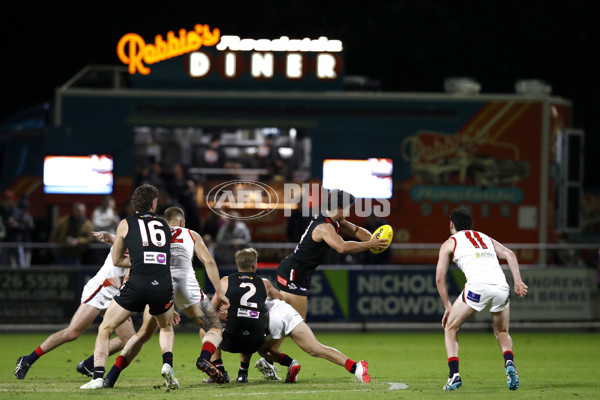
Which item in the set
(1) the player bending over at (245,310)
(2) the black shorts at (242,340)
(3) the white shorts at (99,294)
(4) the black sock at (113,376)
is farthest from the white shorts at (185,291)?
(4) the black sock at (113,376)

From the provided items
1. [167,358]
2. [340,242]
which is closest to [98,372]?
[167,358]

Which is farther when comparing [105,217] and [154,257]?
[105,217]

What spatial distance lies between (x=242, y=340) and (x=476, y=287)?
2.46m

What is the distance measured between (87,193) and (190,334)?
4.56 metres

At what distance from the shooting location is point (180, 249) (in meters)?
11.6

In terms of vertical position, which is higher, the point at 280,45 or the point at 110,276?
the point at 280,45

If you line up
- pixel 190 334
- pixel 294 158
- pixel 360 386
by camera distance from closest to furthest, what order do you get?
pixel 360 386
pixel 190 334
pixel 294 158

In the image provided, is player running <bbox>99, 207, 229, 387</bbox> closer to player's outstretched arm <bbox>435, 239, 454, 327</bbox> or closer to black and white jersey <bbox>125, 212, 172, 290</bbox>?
black and white jersey <bbox>125, 212, 172, 290</bbox>

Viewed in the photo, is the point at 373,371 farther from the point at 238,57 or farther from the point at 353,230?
the point at 238,57

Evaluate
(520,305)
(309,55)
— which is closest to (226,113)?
(309,55)

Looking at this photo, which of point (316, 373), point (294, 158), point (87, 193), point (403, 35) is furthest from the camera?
point (403, 35)

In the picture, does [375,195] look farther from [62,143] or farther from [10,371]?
[10,371]

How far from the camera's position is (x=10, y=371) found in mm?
12984

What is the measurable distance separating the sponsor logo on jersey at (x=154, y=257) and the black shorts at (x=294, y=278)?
1789 mm
